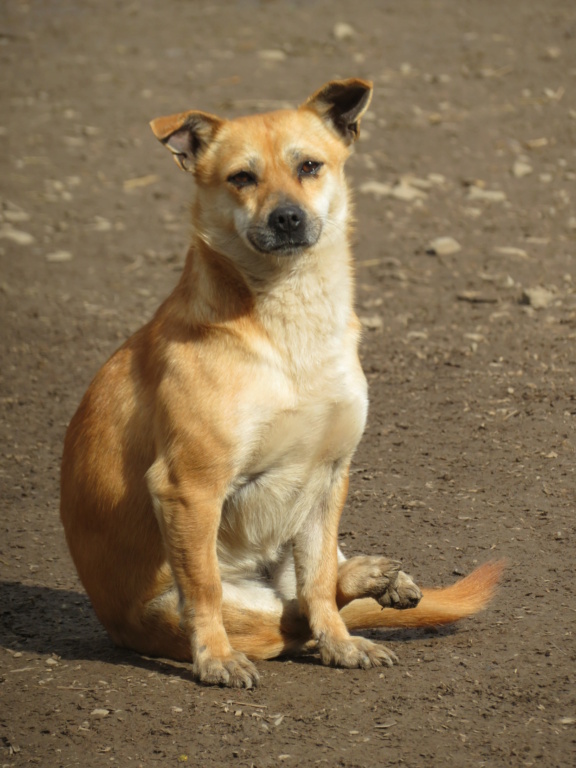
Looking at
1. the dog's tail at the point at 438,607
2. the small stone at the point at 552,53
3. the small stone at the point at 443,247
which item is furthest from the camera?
the small stone at the point at 552,53

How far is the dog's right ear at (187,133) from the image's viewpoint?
3949mm

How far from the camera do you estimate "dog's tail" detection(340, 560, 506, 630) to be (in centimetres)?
388

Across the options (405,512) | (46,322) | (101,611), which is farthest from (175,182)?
(101,611)

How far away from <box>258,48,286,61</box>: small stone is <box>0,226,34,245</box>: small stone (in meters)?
3.62

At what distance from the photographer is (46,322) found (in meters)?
7.53

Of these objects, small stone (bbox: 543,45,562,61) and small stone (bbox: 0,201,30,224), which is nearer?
small stone (bbox: 0,201,30,224)

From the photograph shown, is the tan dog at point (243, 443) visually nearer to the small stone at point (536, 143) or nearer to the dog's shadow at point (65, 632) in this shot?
the dog's shadow at point (65, 632)

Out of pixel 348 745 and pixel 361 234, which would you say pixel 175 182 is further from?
pixel 348 745

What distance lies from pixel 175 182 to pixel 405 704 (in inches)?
261

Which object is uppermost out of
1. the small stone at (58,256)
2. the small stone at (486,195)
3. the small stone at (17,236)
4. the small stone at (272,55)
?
the small stone at (272,55)

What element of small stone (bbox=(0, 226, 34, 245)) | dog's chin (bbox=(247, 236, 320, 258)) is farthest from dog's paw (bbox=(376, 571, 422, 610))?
small stone (bbox=(0, 226, 34, 245))

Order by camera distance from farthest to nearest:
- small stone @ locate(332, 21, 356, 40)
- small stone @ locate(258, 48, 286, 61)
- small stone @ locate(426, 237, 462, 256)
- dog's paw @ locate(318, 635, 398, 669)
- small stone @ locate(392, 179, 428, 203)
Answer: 1. small stone @ locate(332, 21, 356, 40)
2. small stone @ locate(258, 48, 286, 61)
3. small stone @ locate(392, 179, 428, 203)
4. small stone @ locate(426, 237, 462, 256)
5. dog's paw @ locate(318, 635, 398, 669)

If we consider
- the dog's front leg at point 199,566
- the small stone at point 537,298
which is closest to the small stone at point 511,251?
the small stone at point 537,298

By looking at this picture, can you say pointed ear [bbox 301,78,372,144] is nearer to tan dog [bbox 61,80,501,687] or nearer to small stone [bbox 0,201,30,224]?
tan dog [bbox 61,80,501,687]
